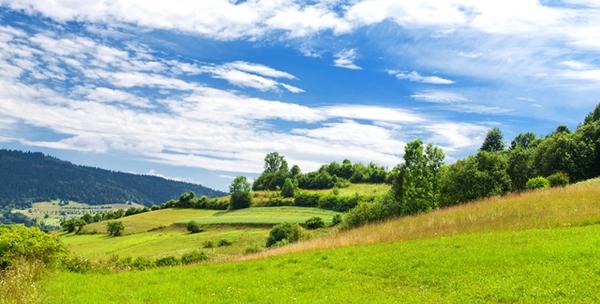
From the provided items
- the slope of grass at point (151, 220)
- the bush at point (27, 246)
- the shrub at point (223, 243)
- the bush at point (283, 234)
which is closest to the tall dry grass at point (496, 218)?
the bush at point (27, 246)

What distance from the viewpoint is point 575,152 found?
9506 centimetres

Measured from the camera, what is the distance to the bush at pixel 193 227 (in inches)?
5787

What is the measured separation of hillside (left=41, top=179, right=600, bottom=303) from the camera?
1889 cm

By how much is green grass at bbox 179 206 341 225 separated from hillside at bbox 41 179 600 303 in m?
107

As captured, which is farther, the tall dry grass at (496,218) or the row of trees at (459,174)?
the row of trees at (459,174)

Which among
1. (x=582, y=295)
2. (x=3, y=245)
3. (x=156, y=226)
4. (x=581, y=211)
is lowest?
(x=156, y=226)

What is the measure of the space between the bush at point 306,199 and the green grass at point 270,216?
356 inches

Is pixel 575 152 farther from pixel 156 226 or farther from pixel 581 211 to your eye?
pixel 156 226

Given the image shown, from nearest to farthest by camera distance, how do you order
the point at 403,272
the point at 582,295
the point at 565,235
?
the point at 582,295 → the point at 403,272 → the point at 565,235

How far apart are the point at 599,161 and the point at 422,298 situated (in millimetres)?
90841

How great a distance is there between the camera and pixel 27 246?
1507 inches

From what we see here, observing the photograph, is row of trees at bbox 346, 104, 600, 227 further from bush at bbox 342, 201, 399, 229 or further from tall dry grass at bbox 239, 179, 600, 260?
tall dry grass at bbox 239, 179, 600, 260

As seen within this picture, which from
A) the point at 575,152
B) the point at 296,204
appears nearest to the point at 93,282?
the point at 575,152

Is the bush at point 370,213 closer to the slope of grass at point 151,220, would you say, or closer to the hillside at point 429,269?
the hillside at point 429,269
